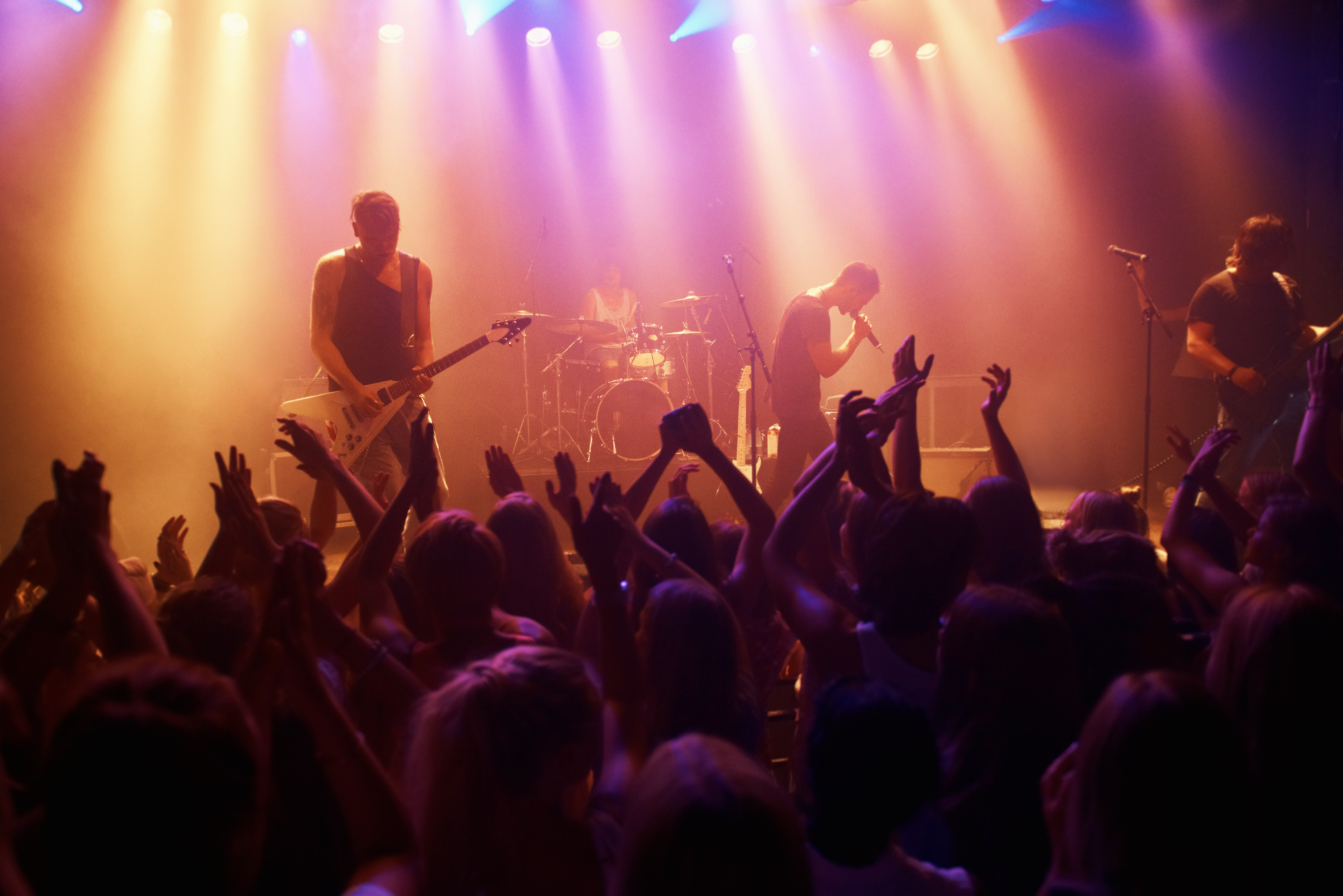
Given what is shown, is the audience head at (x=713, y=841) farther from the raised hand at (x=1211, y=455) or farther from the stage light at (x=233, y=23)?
the stage light at (x=233, y=23)

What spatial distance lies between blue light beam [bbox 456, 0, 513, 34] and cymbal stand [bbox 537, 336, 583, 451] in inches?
132

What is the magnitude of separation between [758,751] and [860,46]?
9.50 meters

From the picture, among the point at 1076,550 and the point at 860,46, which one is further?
the point at 860,46

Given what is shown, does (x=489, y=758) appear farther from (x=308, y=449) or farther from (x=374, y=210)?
(x=374, y=210)

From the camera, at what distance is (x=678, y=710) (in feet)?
5.25

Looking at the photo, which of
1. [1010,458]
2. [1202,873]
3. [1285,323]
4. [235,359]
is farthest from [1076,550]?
[235,359]

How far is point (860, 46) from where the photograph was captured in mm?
9617

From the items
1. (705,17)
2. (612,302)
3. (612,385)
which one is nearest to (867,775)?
(612,385)

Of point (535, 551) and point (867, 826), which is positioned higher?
point (535, 551)

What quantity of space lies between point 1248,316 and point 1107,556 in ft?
12.9

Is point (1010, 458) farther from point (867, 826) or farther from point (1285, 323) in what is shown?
point (1285, 323)

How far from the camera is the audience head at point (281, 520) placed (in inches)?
109

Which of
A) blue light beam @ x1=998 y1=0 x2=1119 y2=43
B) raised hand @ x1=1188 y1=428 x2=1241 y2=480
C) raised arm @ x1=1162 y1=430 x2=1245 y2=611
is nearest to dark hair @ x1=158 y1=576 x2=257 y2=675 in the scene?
raised arm @ x1=1162 y1=430 x2=1245 y2=611

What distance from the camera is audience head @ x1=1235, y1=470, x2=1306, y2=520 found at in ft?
10.1
